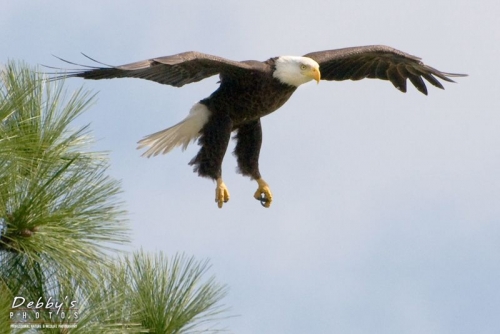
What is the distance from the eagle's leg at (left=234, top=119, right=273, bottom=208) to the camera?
6297 millimetres

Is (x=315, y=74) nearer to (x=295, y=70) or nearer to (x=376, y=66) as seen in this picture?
(x=295, y=70)

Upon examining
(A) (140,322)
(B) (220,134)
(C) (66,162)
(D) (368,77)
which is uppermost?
(D) (368,77)

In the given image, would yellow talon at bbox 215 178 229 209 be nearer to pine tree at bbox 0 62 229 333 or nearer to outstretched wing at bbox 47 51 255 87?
outstretched wing at bbox 47 51 255 87

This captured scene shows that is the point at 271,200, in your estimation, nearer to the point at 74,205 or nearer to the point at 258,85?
the point at 258,85

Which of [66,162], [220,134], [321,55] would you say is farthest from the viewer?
[321,55]

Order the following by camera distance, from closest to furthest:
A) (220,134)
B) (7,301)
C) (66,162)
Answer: (7,301) → (66,162) → (220,134)

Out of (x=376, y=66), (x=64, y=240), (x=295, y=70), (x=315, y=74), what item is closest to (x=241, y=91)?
(x=295, y=70)

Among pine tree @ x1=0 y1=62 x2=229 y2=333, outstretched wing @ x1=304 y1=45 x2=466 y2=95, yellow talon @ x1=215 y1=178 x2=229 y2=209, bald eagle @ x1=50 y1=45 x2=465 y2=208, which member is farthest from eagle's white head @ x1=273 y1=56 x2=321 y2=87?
pine tree @ x1=0 y1=62 x2=229 y2=333

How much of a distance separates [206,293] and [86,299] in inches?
21.9

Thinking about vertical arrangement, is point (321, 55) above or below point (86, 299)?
above

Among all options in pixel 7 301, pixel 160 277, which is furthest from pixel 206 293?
pixel 7 301

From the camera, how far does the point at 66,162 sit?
12.4 ft

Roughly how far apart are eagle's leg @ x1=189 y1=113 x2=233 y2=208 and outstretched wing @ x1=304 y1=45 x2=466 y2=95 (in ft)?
2.57

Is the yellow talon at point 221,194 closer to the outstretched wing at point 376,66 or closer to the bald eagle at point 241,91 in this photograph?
the bald eagle at point 241,91
